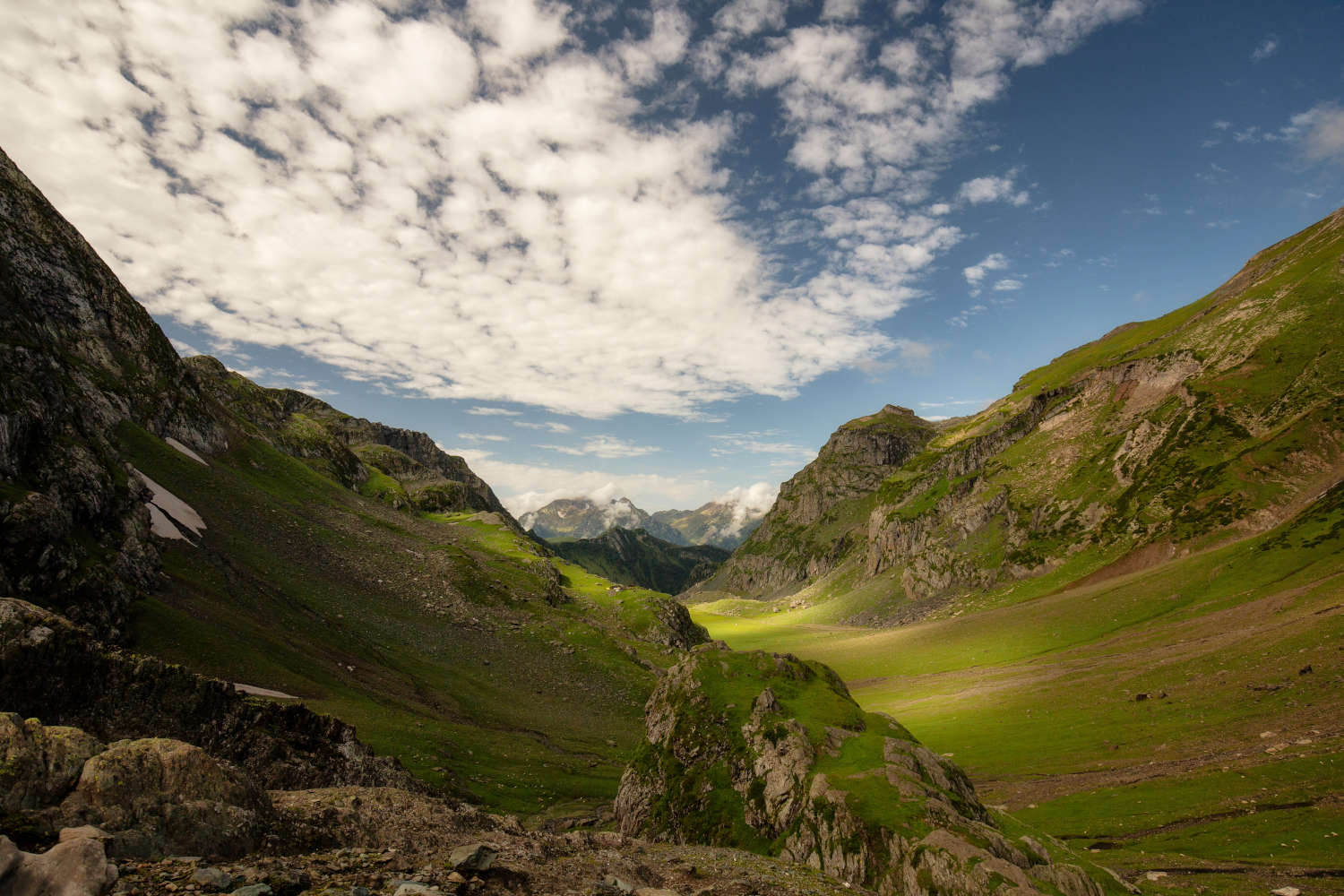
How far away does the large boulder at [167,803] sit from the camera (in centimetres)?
1184

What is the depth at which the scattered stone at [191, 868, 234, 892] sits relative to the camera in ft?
33.7

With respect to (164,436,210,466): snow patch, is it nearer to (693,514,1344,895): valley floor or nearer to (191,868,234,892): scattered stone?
(191,868,234,892): scattered stone

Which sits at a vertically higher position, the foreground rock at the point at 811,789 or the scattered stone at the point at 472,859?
the scattered stone at the point at 472,859

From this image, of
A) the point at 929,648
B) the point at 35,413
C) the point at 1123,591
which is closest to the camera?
the point at 35,413

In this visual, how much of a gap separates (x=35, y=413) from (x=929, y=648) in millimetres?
173319

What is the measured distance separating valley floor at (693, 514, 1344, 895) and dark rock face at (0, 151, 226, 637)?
283 feet

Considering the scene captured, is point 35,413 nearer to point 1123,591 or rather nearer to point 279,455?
point 279,455

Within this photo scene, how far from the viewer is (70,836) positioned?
407 inches

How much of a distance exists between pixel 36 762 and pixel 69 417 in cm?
7341

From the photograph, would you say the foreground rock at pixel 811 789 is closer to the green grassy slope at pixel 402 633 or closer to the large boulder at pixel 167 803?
the green grassy slope at pixel 402 633

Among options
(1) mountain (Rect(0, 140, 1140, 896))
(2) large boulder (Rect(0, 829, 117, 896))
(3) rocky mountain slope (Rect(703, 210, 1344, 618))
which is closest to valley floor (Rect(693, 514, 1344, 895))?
(1) mountain (Rect(0, 140, 1140, 896))

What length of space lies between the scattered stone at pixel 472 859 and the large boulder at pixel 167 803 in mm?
5121

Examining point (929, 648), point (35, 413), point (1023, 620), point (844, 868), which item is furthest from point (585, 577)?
point (844, 868)

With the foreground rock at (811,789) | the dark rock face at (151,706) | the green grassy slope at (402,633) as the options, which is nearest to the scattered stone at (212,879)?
the dark rock face at (151,706)
